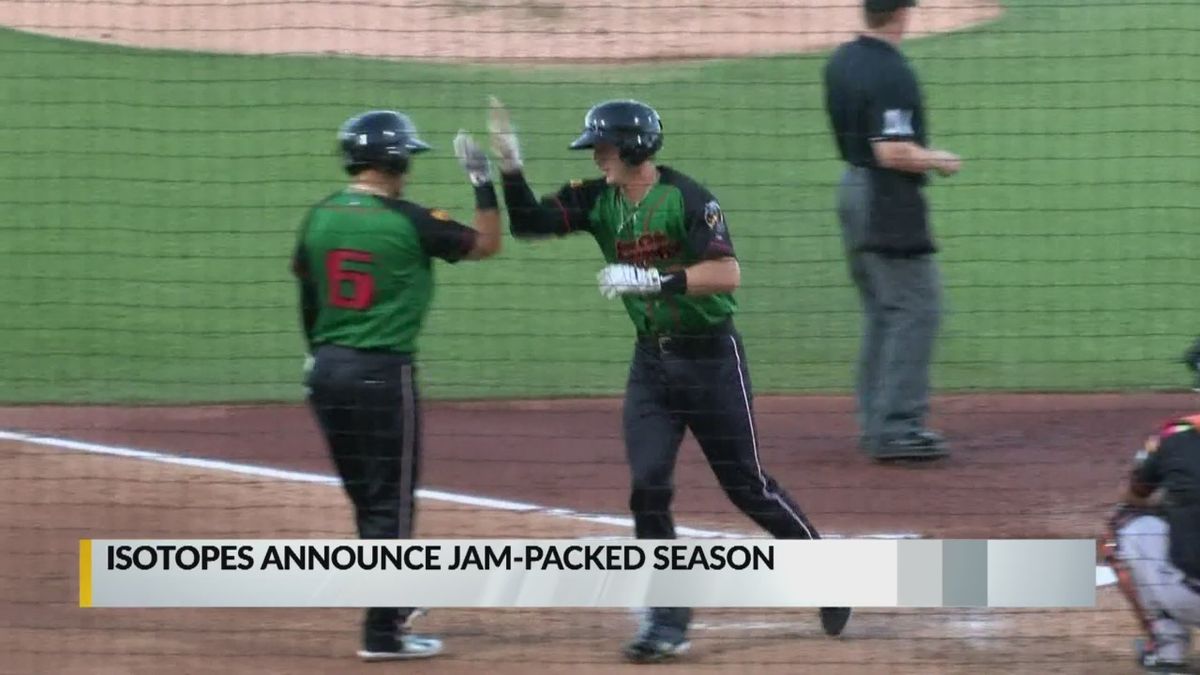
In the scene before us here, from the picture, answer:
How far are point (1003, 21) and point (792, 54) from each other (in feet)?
5.52

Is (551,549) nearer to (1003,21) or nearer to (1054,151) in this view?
(1054,151)

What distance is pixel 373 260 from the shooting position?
17.1 feet

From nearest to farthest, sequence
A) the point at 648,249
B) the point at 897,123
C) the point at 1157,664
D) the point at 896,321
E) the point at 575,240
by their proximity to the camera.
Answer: the point at 1157,664 → the point at 648,249 → the point at 897,123 → the point at 896,321 → the point at 575,240

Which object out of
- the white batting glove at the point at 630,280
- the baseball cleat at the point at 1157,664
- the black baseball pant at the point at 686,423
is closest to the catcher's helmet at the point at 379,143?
the white batting glove at the point at 630,280

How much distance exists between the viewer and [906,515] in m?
6.62

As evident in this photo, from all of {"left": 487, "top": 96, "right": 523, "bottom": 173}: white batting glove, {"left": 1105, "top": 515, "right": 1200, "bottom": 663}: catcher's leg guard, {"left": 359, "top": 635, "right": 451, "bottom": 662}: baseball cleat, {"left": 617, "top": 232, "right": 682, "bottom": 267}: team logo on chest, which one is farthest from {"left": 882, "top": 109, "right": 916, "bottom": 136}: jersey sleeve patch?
{"left": 359, "top": 635, "right": 451, "bottom": 662}: baseball cleat

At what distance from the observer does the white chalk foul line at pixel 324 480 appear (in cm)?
640

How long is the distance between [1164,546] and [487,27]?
37.6 ft

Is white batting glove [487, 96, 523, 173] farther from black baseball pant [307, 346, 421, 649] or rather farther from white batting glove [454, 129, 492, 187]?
black baseball pant [307, 346, 421, 649]

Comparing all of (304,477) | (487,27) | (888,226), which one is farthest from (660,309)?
(487,27)

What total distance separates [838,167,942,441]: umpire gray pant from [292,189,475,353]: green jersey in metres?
2.32

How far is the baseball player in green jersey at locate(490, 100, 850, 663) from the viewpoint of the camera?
5258 millimetres

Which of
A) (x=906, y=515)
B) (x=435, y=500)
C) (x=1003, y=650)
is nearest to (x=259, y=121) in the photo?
(x=435, y=500)

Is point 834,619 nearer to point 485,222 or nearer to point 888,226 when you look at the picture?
point 485,222
